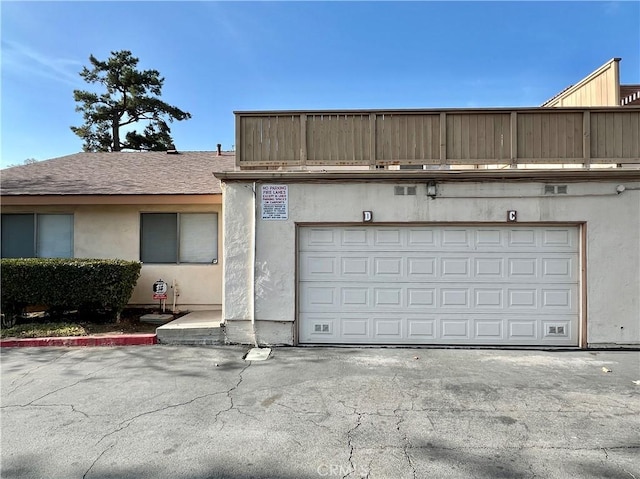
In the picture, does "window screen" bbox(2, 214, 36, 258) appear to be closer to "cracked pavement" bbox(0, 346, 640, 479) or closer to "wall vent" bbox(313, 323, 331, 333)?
"cracked pavement" bbox(0, 346, 640, 479)

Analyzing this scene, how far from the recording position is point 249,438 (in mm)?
3703

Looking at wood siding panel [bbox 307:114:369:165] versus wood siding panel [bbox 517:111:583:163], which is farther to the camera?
wood siding panel [bbox 307:114:369:165]

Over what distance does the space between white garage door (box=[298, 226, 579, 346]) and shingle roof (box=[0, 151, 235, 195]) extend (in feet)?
11.9

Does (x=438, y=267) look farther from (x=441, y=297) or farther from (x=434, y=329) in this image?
(x=434, y=329)

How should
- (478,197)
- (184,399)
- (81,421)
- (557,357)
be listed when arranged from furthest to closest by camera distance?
(478,197) < (557,357) < (184,399) < (81,421)

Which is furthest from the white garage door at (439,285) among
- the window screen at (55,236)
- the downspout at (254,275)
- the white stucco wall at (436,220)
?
the window screen at (55,236)

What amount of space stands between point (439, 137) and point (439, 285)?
265cm

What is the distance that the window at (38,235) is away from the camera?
31.0ft

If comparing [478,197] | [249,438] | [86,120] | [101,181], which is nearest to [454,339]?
[478,197]

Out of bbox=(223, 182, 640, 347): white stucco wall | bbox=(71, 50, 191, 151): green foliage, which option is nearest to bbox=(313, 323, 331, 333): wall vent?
bbox=(223, 182, 640, 347): white stucco wall

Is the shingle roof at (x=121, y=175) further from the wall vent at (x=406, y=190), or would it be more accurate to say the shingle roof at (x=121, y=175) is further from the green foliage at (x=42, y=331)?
the wall vent at (x=406, y=190)

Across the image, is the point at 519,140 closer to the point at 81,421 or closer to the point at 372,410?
the point at 372,410

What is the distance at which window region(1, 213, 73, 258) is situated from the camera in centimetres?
945

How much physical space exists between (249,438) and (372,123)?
5418mm
